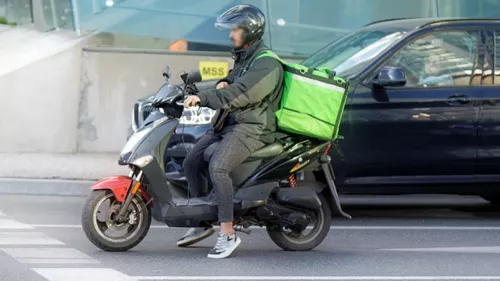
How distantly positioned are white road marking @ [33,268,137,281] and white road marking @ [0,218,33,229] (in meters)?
2.02

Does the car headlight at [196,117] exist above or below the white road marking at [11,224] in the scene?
above

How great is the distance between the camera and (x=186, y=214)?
864cm

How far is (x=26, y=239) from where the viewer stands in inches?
364

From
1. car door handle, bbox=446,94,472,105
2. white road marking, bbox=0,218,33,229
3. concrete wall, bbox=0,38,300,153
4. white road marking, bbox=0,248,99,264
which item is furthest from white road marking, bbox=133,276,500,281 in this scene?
concrete wall, bbox=0,38,300,153

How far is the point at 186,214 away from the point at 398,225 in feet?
9.02

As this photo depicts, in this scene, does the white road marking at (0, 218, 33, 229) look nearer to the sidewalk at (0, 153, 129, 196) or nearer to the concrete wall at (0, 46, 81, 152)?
the sidewalk at (0, 153, 129, 196)

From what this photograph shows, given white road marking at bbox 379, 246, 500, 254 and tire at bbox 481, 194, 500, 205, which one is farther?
tire at bbox 481, 194, 500, 205

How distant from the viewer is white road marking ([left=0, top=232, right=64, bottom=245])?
29.8ft

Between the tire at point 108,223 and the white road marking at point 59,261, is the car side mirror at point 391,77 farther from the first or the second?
the white road marking at point 59,261

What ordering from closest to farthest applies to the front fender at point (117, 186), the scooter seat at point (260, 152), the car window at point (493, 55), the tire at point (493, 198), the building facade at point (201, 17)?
the front fender at point (117, 186), the scooter seat at point (260, 152), the car window at point (493, 55), the tire at point (493, 198), the building facade at point (201, 17)

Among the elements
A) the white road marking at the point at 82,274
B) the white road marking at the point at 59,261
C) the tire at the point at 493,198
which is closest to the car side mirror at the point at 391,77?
the tire at the point at 493,198

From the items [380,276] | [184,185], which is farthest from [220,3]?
[380,276]

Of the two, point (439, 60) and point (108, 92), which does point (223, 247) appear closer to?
point (439, 60)

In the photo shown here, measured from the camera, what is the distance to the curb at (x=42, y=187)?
12.5m
